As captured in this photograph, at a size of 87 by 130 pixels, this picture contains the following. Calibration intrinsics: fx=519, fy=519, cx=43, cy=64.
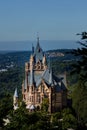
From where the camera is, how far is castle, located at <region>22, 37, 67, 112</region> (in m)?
54.1

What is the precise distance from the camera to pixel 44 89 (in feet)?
178

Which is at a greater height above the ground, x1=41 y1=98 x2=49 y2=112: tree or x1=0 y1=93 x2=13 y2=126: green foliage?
x1=0 y1=93 x2=13 y2=126: green foliage

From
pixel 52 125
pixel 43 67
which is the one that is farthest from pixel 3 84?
pixel 52 125

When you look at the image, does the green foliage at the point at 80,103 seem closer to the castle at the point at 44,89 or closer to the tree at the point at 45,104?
the castle at the point at 44,89

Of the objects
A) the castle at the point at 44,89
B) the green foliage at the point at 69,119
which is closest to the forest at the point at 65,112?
the green foliage at the point at 69,119

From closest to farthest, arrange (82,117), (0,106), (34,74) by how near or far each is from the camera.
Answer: (0,106) → (82,117) → (34,74)

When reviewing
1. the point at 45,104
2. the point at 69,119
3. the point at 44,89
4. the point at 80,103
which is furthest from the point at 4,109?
the point at 44,89

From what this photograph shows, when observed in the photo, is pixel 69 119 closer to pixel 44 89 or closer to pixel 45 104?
pixel 45 104

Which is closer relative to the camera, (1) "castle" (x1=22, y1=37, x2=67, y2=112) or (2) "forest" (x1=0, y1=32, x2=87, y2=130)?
(2) "forest" (x1=0, y1=32, x2=87, y2=130)

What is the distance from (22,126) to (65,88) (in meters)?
23.3

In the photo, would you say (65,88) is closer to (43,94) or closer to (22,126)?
(43,94)

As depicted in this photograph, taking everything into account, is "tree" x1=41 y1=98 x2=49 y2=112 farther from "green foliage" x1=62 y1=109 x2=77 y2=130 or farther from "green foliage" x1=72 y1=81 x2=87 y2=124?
"green foliage" x1=72 y1=81 x2=87 y2=124

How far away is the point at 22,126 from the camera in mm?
32062

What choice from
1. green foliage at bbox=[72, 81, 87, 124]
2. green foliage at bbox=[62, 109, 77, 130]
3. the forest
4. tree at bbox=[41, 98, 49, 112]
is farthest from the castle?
green foliage at bbox=[62, 109, 77, 130]
